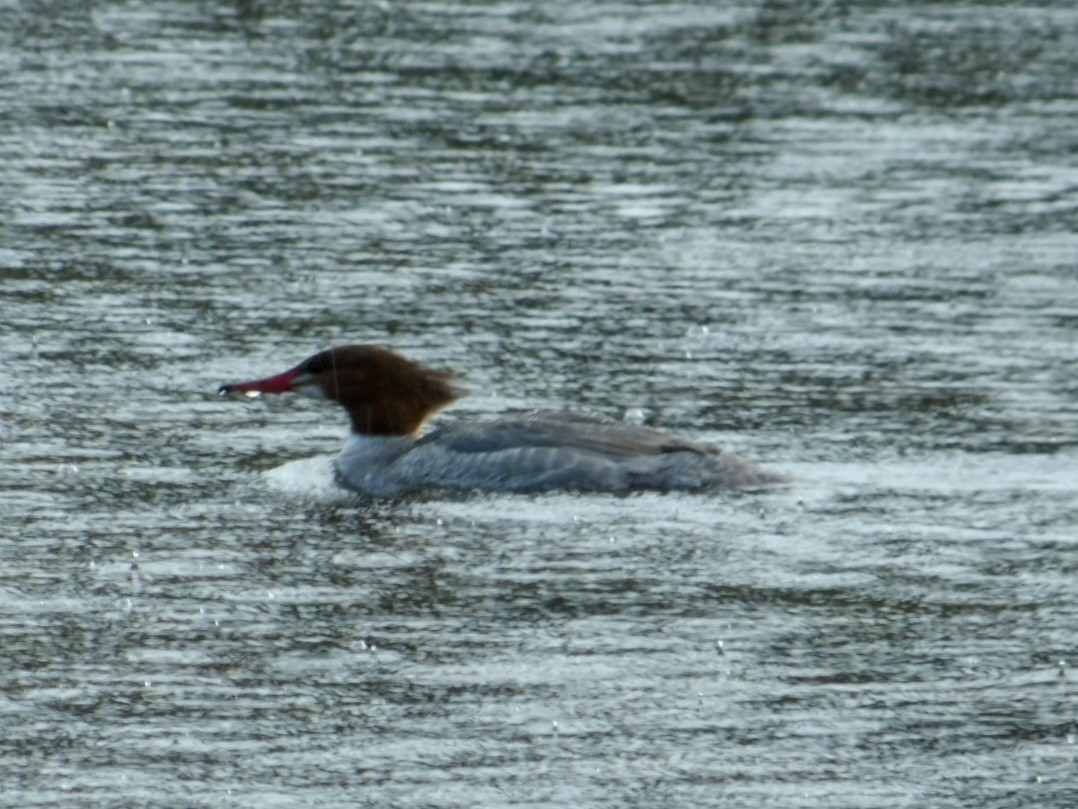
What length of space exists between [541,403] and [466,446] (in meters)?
1.60

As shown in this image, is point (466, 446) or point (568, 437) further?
point (466, 446)

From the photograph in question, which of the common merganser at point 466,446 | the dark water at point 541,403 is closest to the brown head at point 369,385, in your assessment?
the common merganser at point 466,446

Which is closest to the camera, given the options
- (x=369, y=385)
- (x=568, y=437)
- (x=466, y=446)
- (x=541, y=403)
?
(x=568, y=437)

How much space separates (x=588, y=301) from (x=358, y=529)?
5.22m

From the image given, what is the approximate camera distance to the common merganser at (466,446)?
11461mm

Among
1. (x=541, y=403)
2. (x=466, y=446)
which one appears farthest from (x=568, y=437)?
(x=541, y=403)

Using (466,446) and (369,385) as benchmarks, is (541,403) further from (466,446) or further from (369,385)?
(466,446)

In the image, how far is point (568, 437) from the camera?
459 inches

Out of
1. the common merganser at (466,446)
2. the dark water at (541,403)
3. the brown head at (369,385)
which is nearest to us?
the dark water at (541,403)

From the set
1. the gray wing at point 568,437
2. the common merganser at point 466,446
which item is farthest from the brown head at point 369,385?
the gray wing at point 568,437

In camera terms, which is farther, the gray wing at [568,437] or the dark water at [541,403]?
the gray wing at [568,437]

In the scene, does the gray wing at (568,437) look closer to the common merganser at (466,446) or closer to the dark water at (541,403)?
the common merganser at (466,446)

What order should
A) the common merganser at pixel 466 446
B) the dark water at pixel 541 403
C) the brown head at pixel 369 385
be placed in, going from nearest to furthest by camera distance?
1. the dark water at pixel 541 403
2. the common merganser at pixel 466 446
3. the brown head at pixel 369 385

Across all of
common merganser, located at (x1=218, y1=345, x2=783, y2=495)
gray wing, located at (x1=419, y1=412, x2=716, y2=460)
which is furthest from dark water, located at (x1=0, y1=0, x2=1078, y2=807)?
gray wing, located at (x1=419, y1=412, x2=716, y2=460)
